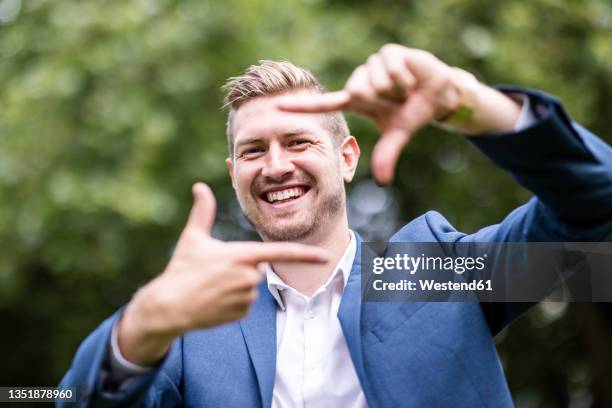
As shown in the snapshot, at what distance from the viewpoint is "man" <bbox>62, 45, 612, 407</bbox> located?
72.2 inches

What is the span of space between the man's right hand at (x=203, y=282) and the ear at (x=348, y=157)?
1246 millimetres

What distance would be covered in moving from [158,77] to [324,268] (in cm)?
414

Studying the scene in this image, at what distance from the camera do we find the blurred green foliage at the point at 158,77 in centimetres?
645

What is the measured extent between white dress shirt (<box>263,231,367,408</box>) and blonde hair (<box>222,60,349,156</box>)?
1.62 ft

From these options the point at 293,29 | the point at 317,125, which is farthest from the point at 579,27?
the point at 317,125

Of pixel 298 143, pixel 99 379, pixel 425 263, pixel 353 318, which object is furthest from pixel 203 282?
pixel 298 143

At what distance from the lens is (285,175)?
275 cm

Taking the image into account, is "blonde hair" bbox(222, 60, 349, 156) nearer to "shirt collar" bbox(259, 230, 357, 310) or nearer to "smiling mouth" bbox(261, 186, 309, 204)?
"smiling mouth" bbox(261, 186, 309, 204)

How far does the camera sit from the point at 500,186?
8.05 m

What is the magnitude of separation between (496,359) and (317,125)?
38.0 inches

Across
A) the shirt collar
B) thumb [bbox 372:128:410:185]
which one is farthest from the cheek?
thumb [bbox 372:128:410:185]

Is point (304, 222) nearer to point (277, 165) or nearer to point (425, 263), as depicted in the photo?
point (277, 165)

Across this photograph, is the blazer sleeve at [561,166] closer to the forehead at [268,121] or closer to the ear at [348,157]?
the forehead at [268,121]

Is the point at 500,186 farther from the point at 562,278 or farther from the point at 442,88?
the point at 442,88
